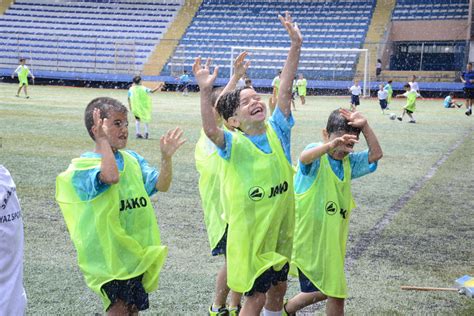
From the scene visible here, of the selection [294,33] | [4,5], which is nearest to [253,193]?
[294,33]

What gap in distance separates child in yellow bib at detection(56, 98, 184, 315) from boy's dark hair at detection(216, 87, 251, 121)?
638mm

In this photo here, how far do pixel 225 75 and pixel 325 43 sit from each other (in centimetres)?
680

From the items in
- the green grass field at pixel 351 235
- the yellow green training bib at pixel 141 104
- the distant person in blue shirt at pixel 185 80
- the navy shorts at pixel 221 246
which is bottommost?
the distant person in blue shirt at pixel 185 80

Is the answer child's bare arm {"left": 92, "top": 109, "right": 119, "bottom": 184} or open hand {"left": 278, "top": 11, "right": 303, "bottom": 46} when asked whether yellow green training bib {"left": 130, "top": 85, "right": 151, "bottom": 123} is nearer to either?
open hand {"left": 278, "top": 11, "right": 303, "bottom": 46}

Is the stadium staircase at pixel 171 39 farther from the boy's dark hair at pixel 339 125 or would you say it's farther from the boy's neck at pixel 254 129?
the boy's neck at pixel 254 129

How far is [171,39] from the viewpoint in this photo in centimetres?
4519

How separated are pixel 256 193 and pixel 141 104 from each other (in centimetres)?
1269

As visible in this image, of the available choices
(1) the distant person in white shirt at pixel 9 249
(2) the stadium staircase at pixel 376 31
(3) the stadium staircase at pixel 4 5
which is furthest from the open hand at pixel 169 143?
(3) the stadium staircase at pixel 4 5

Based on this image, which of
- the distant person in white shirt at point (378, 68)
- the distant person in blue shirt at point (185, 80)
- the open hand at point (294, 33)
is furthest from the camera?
the distant person in white shirt at point (378, 68)

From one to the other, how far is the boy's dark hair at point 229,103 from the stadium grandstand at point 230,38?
111 feet

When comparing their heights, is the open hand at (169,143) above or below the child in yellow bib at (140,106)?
above

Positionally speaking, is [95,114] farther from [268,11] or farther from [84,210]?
[268,11]

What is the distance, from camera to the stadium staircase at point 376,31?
39844mm

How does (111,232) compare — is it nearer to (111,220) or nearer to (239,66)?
(111,220)
